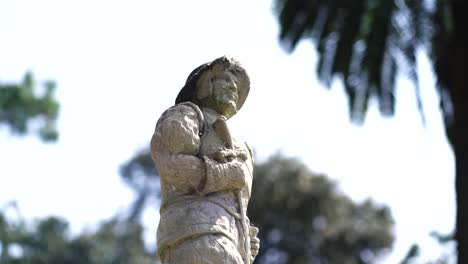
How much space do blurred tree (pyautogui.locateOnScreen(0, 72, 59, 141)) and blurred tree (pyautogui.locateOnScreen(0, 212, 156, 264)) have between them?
2.88 metres

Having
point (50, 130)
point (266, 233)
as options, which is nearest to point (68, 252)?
point (50, 130)

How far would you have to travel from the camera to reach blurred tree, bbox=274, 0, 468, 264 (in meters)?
14.0

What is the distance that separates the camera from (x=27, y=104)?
98.3ft

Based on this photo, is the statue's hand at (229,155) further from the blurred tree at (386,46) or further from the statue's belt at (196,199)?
the blurred tree at (386,46)

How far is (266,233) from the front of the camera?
1271 inches

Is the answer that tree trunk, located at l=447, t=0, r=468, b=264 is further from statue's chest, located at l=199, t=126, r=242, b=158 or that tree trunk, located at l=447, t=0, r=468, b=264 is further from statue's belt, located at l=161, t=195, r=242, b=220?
statue's belt, located at l=161, t=195, r=242, b=220

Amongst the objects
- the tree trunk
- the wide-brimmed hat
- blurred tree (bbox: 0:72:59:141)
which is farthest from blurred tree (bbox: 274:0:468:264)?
blurred tree (bbox: 0:72:59:141)

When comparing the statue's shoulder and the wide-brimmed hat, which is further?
the wide-brimmed hat

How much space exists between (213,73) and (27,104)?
22.6 metres

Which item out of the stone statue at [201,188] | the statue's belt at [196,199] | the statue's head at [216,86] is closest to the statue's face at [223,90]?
the statue's head at [216,86]

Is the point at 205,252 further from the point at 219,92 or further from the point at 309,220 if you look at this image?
the point at 309,220

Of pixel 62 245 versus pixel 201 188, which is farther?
pixel 62 245

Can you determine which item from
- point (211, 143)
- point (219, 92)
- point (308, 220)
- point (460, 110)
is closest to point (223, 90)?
point (219, 92)

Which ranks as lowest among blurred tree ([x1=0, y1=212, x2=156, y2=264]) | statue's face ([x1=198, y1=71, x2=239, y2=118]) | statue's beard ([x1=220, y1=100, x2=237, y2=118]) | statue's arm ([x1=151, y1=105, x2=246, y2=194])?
blurred tree ([x1=0, y1=212, x2=156, y2=264])
